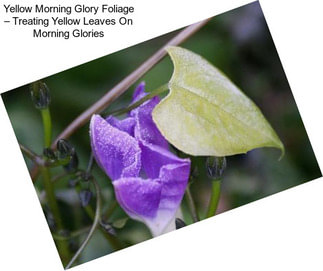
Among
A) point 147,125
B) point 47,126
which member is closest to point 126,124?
point 147,125

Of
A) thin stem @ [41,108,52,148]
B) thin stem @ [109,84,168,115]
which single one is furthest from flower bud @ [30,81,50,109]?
thin stem @ [109,84,168,115]

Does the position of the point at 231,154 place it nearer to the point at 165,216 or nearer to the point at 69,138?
the point at 165,216

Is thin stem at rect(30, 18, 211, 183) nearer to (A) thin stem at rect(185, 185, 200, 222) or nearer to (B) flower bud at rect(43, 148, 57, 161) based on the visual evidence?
(B) flower bud at rect(43, 148, 57, 161)

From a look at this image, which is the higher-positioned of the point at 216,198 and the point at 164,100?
the point at 164,100

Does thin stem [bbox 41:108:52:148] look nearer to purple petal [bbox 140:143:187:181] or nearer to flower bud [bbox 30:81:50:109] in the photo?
flower bud [bbox 30:81:50:109]

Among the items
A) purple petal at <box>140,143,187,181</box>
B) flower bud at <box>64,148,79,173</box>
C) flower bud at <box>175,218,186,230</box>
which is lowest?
flower bud at <box>175,218,186,230</box>

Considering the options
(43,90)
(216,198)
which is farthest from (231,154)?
(43,90)

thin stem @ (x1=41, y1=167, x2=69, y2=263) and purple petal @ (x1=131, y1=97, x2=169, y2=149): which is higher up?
purple petal @ (x1=131, y1=97, x2=169, y2=149)
